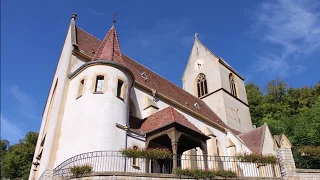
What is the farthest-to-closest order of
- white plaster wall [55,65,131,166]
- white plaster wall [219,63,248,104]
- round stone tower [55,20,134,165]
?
white plaster wall [219,63,248,104] < round stone tower [55,20,134,165] < white plaster wall [55,65,131,166]

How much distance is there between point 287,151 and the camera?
15383 millimetres

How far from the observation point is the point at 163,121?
16.1 metres

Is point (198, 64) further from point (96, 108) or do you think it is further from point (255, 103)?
point (96, 108)

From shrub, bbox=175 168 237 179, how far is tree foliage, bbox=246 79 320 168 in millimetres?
16734

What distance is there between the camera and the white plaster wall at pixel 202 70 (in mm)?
33438

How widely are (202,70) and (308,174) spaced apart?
2168cm

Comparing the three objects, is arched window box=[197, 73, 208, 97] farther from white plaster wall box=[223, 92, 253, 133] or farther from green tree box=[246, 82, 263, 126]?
green tree box=[246, 82, 263, 126]

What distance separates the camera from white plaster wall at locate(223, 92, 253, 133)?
31.1 metres

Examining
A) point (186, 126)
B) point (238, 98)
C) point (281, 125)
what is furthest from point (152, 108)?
point (281, 125)

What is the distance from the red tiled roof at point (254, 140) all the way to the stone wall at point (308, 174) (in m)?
8.43

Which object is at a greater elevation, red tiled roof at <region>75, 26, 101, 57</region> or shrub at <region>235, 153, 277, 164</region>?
red tiled roof at <region>75, 26, 101, 57</region>

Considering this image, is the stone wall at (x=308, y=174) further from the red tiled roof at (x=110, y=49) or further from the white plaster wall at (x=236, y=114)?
the white plaster wall at (x=236, y=114)

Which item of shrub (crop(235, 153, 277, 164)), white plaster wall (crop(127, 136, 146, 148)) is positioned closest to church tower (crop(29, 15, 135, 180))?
white plaster wall (crop(127, 136, 146, 148))

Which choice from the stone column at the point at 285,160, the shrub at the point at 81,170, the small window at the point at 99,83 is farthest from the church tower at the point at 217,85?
the shrub at the point at 81,170
